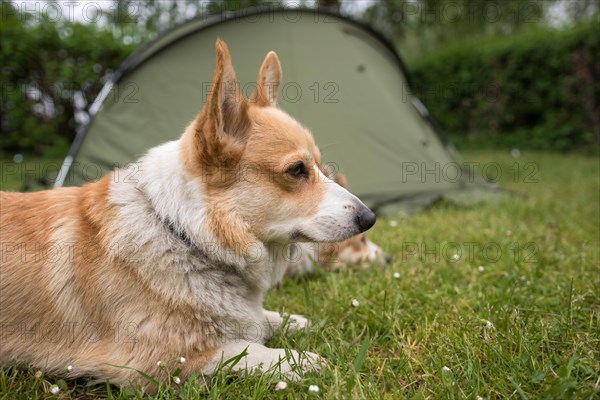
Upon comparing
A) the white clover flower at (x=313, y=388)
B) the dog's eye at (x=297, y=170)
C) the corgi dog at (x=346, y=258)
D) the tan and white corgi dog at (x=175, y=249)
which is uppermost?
the dog's eye at (x=297, y=170)

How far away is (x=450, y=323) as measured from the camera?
2.27 meters

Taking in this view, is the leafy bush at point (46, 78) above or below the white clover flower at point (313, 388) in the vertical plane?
above

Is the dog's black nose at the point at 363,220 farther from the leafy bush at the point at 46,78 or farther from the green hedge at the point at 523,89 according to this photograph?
the leafy bush at the point at 46,78

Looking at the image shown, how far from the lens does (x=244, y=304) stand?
6.80 feet

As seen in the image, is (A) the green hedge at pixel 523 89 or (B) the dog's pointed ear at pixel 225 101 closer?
(B) the dog's pointed ear at pixel 225 101

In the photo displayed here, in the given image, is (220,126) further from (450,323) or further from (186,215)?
(450,323)

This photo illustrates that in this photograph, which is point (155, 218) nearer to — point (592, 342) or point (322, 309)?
point (322, 309)

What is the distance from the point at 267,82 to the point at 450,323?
1.68m

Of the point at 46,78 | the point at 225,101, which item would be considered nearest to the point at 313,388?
the point at 225,101

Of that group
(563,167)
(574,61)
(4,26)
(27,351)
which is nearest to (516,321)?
(27,351)

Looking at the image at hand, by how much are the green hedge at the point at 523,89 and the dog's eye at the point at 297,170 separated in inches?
366

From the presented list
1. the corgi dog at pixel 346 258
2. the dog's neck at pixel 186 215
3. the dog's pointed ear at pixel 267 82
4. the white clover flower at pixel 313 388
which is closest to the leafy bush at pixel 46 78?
the corgi dog at pixel 346 258

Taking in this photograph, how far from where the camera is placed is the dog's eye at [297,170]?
2.10 m

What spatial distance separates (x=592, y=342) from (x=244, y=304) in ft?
5.13
